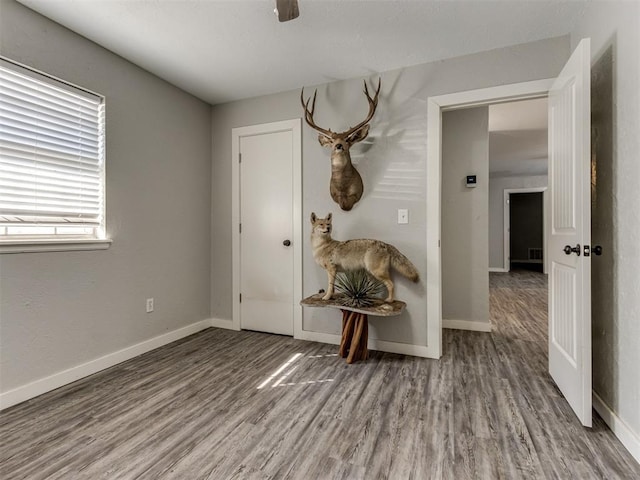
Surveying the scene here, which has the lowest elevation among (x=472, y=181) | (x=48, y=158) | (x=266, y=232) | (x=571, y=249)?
(x=571, y=249)

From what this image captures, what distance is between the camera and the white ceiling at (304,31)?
2.02 meters

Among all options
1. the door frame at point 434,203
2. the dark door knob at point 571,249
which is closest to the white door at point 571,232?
the dark door knob at point 571,249

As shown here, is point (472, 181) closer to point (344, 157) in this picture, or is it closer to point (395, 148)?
point (395, 148)

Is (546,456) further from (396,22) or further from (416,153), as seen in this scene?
(396,22)

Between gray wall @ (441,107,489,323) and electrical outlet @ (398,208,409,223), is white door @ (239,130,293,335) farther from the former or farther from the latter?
gray wall @ (441,107,489,323)

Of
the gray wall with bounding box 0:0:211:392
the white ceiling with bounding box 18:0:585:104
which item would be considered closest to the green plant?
the gray wall with bounding box 0:0:211:392

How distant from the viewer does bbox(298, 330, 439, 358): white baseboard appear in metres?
2.73

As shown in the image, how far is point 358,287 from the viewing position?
268 centimetres

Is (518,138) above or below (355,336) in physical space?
above

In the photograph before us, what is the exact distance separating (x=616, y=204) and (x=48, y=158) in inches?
135

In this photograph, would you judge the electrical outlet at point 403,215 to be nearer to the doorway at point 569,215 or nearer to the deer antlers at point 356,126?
the deer antlers at point 356,126

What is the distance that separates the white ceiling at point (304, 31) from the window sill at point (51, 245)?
58.1 inches

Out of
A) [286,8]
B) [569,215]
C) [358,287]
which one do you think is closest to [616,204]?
[569,215]

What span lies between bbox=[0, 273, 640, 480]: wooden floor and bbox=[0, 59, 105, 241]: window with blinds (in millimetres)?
1121
